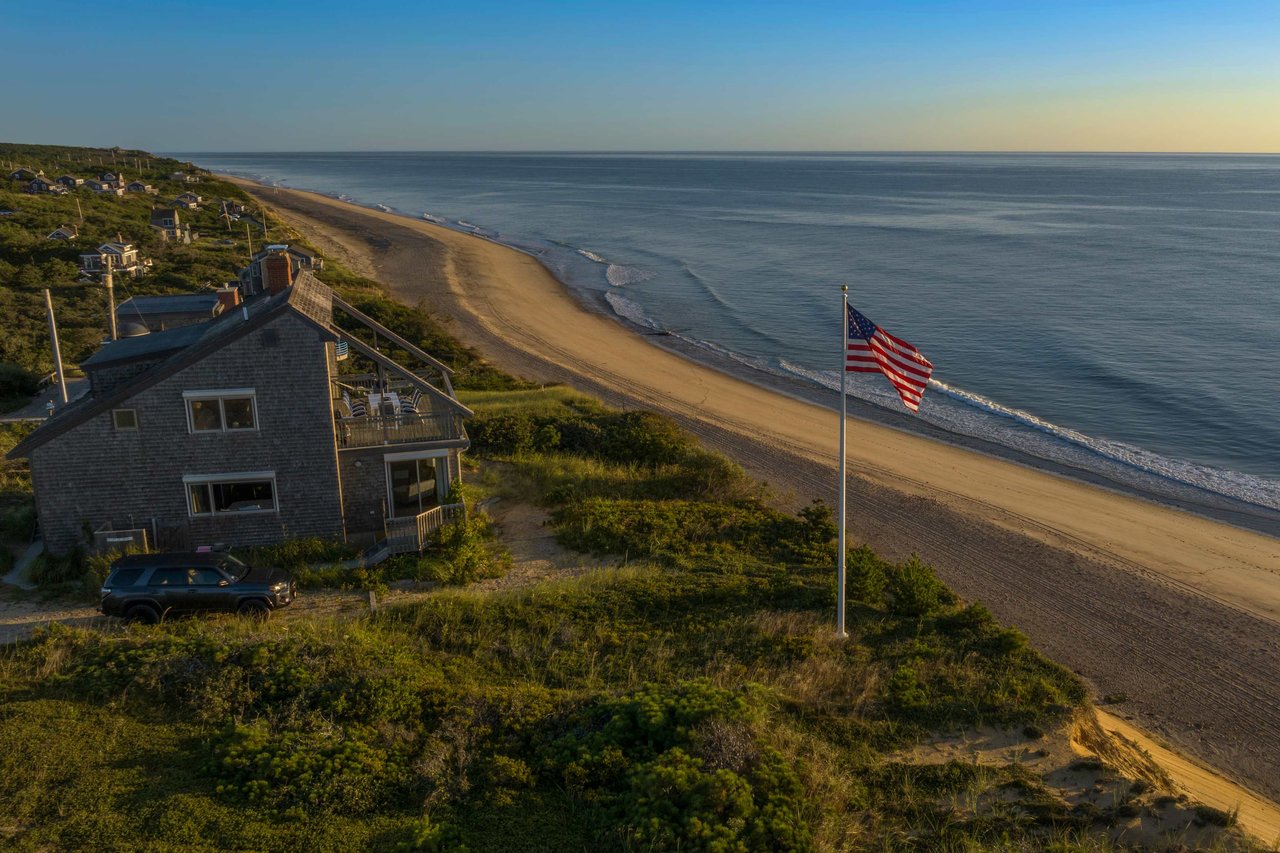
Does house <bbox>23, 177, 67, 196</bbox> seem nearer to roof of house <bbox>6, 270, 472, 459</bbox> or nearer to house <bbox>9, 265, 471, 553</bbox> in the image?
roof of house <bbox>6, 270, 472, 459</bbox>

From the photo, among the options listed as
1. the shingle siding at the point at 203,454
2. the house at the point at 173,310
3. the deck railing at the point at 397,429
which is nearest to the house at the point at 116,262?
the house at the point at 173,310

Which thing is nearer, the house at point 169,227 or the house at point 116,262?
the house at point 116,262

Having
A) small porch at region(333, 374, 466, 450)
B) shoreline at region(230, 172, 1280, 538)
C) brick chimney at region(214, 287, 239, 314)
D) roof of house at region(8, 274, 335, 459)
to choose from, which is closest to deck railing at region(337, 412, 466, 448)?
small porch at region(333, 374, 466, 450)

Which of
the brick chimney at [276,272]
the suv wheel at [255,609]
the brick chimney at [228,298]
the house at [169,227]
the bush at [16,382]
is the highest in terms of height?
the house at [169,227]

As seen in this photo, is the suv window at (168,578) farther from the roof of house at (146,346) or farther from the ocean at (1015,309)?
the ocean at (1015,309)

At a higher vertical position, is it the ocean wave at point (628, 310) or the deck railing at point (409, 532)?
the ocean wave at point (628, 310)

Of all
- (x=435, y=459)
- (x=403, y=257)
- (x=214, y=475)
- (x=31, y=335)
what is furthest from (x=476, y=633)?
(x=403, y=257)
